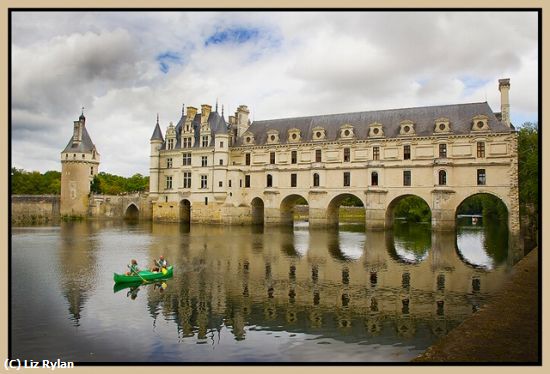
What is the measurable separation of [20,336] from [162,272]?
6.93 m

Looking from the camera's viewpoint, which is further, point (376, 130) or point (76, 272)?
point (376, 130)

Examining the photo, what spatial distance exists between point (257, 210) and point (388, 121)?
16.4 m

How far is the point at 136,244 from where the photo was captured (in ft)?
96.7

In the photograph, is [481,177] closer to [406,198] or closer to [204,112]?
[406,198]

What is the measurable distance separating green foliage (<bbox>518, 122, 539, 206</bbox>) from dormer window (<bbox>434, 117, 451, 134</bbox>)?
5805mm

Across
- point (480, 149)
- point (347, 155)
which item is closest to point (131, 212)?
point (347, 155)

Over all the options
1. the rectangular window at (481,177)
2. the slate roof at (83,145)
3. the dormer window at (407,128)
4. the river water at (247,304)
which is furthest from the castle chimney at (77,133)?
the rectangular window at (481,177)

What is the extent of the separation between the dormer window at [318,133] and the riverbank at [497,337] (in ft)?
104

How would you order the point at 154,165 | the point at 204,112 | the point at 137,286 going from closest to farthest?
the point at 137,286, the point at 204,112, the point at 154,165

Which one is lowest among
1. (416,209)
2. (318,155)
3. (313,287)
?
(313,287)

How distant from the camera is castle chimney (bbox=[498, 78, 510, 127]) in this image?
122 ft

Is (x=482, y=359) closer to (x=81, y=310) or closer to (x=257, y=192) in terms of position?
(x=81, y=310)

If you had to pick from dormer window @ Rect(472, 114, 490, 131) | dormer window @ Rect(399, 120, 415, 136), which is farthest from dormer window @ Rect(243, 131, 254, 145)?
dormer window @ Rect(472, 114, 490, 131)

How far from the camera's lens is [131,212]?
201ft
